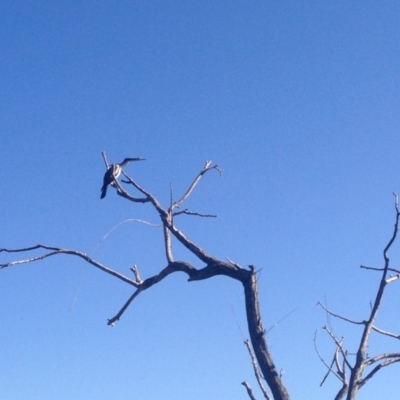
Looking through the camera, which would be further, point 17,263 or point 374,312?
point 17,263

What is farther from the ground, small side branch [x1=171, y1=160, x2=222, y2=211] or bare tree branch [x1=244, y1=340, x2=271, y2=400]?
small side branch [x1=171, y1=160, x2=222, y2=211]

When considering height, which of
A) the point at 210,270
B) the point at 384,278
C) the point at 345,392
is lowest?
the point at 345,392

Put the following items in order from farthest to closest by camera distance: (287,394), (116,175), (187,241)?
1. (116,175)
2. (187,241)
3. (287,394)

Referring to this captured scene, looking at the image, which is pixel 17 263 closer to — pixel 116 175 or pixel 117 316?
pixel 117 316

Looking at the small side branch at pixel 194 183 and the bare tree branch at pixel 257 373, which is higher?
the small side branch at pixel 194 183

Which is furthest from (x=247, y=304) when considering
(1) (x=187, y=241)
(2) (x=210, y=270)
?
(1) (x=187, y=241)

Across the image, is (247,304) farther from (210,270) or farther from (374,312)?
(374,312)

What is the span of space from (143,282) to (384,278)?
199 centimetres

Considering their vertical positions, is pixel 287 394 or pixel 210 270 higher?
pixel 210 270

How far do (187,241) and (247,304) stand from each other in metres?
0.76

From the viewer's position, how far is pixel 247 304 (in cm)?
516

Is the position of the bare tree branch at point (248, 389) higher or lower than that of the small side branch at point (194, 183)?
lower

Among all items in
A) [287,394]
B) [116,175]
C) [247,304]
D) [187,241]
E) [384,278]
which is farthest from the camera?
[116,175]

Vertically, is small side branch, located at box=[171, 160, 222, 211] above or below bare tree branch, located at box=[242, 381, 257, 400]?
above
